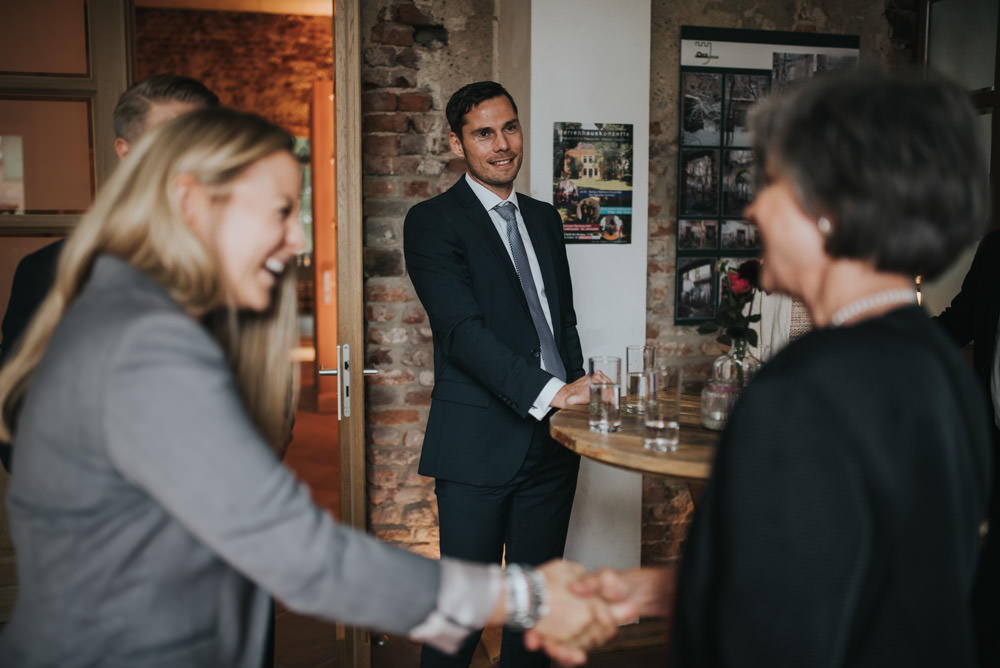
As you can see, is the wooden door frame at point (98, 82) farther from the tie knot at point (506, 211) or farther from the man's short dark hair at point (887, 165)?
the man's short dark hair at point (887, 165)

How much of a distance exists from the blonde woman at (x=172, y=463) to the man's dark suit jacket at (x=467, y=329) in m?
1.12

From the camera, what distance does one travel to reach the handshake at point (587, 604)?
1.25m

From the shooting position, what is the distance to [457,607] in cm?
106

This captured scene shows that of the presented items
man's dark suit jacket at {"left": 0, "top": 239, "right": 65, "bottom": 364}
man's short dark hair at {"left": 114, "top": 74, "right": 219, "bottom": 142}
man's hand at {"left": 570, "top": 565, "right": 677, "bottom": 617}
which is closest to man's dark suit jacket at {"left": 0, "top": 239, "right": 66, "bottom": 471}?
man's dark suit jacket at {"left": 0, "top": 239, "right": 65, "bottom": 364}

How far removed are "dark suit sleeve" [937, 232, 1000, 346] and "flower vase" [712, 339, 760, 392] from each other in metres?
0.94

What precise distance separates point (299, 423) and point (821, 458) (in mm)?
6058

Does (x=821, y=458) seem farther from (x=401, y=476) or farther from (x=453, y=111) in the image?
(x=401, y=476)

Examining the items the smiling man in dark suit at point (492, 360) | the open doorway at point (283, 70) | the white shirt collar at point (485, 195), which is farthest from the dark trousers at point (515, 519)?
the open doorway at point (283, 70)

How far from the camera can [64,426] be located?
89 centimetres

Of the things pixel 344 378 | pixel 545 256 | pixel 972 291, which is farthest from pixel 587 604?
pixel 972 291

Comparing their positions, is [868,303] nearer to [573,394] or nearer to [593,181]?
[573,394]

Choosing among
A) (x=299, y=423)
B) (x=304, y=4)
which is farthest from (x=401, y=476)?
(x=304, y=4)

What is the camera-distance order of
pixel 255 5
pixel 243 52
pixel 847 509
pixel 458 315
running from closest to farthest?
pixel 847 509 < pixel 458 315 < pixel 255 5 < pixel 243 52

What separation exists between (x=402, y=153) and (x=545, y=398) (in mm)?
1373
